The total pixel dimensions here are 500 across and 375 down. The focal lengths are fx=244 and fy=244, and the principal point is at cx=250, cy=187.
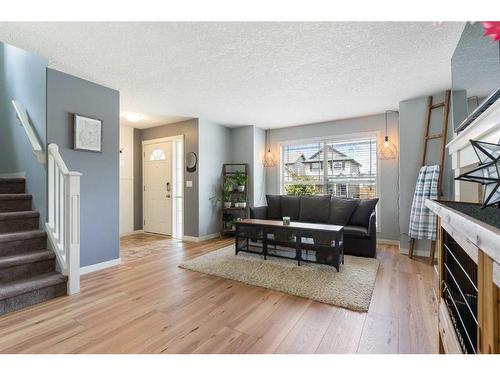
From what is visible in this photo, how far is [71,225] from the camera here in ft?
7.68

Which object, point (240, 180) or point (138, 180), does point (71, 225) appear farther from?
point (138, 180)

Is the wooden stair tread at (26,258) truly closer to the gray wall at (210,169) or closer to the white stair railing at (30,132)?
the white stair railing at (30,132)

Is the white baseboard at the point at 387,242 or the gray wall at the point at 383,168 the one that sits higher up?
the gray wall at the point at 383,168

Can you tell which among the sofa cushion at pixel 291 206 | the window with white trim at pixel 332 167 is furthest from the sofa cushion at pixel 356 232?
the window with white trim at pixel 332 167

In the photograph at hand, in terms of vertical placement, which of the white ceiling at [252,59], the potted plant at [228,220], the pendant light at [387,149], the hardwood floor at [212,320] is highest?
the white ceiling at [252,59]

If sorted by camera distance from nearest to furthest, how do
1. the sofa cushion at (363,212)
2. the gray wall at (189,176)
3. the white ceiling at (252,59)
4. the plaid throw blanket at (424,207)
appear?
Answer: 1. the white ceiling at (252,59)
2. the plaid throw blanket at (424,207)
3. the sofa cushion at (363,212)
4. the gray wall at (189,176)

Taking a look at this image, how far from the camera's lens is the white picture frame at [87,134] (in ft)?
9.28

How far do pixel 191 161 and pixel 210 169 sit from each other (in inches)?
16.3

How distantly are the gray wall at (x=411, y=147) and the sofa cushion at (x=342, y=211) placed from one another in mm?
709

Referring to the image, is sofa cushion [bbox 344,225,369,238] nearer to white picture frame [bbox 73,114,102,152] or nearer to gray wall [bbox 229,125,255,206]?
gray wall [bbox 229,125,255,206]

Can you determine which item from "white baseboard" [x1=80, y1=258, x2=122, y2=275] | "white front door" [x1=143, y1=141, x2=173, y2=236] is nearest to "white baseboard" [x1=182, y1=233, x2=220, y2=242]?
"white front door" [x1=143, y1=141, x2=173, y2=236]

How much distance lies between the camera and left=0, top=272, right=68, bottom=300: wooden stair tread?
200 cm

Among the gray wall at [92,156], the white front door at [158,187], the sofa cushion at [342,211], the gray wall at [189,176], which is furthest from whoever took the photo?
the white front door at [158,187]
